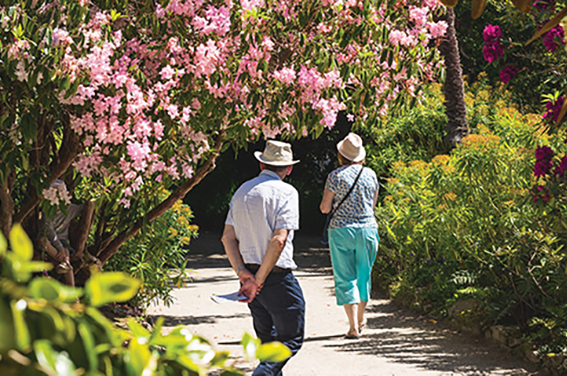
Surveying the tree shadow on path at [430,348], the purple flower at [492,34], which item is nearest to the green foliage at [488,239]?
the tree shadow on path at [430,348]

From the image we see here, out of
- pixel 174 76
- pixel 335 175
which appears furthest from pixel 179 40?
pixel 335 175

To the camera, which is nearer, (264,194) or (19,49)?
(19,49)

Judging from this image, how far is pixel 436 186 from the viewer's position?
7.49 m

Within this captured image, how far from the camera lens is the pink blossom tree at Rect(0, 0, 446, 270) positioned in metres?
4.09

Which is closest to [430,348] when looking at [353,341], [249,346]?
[353,341]

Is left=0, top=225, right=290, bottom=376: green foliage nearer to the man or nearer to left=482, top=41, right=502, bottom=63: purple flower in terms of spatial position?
the man

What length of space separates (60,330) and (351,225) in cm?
599

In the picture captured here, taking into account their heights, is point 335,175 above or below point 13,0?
below

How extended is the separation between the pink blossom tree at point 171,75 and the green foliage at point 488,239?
4.92ft

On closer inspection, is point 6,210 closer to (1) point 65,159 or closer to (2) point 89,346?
(1) point 65,159

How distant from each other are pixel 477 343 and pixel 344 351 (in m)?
1.22

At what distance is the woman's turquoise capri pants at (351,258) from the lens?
22.1ft

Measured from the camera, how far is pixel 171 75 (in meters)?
4.48

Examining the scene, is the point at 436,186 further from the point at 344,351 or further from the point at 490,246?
the point at 344,351
